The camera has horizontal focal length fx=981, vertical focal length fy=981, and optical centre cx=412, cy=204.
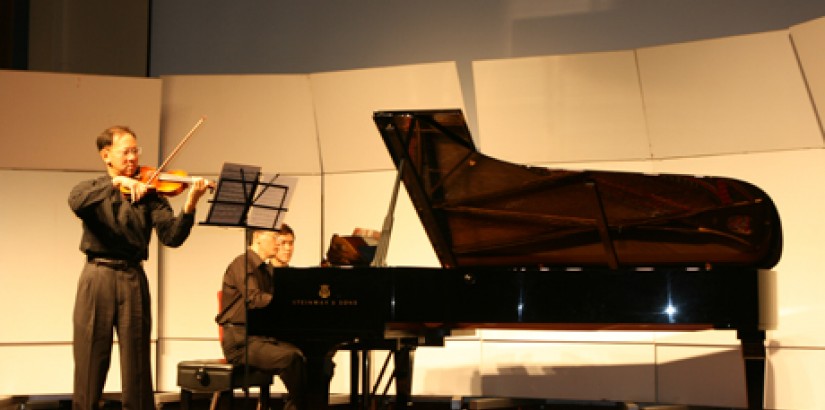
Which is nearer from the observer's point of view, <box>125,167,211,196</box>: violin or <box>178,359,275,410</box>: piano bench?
<box>125,167,211,196</box>: violin

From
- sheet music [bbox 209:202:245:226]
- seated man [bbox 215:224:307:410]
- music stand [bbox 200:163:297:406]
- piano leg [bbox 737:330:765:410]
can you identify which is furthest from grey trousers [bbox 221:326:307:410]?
piano leg [bbox 737:330:765:410]

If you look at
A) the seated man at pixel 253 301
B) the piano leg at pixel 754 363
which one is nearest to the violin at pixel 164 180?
the seated man at pixel 253 301

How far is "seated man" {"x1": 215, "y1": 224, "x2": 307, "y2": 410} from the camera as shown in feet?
16.2

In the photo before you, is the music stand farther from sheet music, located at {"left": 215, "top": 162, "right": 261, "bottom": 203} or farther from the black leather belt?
the black leather belt

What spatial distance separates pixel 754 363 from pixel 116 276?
245 cm

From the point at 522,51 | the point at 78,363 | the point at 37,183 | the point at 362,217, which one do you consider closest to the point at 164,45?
the point at 37,183

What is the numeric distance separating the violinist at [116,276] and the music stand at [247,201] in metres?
0.12

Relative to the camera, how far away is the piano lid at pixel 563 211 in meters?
3.77

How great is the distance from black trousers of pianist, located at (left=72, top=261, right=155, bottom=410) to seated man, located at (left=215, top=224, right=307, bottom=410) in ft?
3.11

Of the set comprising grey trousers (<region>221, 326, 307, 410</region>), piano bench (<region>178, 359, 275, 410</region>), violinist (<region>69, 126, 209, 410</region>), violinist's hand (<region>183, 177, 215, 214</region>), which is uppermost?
violinist's hand (<region>183, 177, 215, 214</region>)

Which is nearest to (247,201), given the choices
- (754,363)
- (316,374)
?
(316,374)

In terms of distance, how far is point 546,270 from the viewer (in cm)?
383

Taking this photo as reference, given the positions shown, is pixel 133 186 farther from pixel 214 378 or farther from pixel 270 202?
pixel 214 378

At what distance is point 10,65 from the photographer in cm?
702
